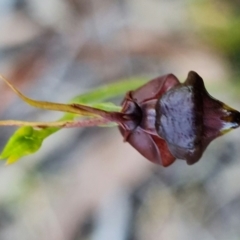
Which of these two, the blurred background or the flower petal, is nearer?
the flower petal

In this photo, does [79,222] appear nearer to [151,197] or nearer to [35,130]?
[151,197]

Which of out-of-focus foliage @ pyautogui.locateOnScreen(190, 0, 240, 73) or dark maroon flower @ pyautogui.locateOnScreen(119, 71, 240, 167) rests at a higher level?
dark maroon flower @ pyautogui.locateOnScreen(119, 71, 240, 167)

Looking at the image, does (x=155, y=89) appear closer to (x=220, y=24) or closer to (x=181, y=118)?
(x=181, y=118)

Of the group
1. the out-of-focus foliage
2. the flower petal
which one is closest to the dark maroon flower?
the flower petal

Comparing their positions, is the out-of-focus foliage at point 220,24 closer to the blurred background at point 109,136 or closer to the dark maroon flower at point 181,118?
the blurred background at point 109,136

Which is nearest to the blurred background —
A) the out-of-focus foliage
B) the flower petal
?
the out-of-focus foliage

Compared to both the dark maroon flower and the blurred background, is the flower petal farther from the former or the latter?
the blurred background
